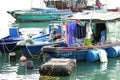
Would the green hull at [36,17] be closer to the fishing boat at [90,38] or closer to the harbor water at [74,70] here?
the harbor water at [74,70]

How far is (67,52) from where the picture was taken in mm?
21656

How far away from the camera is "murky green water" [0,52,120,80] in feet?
63.9

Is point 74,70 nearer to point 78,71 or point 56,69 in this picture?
point 78,71

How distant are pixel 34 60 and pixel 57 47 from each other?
77.3 inches

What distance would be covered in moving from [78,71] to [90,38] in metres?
3.21

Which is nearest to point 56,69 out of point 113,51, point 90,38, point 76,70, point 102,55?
point 76,70

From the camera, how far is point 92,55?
71.7 feet

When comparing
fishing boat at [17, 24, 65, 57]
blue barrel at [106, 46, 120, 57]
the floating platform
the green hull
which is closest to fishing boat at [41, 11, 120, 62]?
blue barrel at [106, 46, 120, 57]

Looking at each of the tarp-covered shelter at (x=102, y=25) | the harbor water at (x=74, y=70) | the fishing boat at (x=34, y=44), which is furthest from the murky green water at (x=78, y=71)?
the tarp-covered shelter at (x=102, y=25)

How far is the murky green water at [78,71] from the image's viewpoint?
19486 mm

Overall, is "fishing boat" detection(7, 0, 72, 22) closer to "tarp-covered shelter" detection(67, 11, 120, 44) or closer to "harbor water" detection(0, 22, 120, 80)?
"tarp-covered shelter" detection(67, 11, 120, 44)

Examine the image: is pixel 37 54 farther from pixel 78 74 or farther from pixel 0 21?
pixel 0 21

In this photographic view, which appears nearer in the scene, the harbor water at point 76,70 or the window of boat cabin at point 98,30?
the harbor water at point 76,70

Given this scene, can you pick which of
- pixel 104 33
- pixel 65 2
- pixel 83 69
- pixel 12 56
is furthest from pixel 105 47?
pixel 65 2
